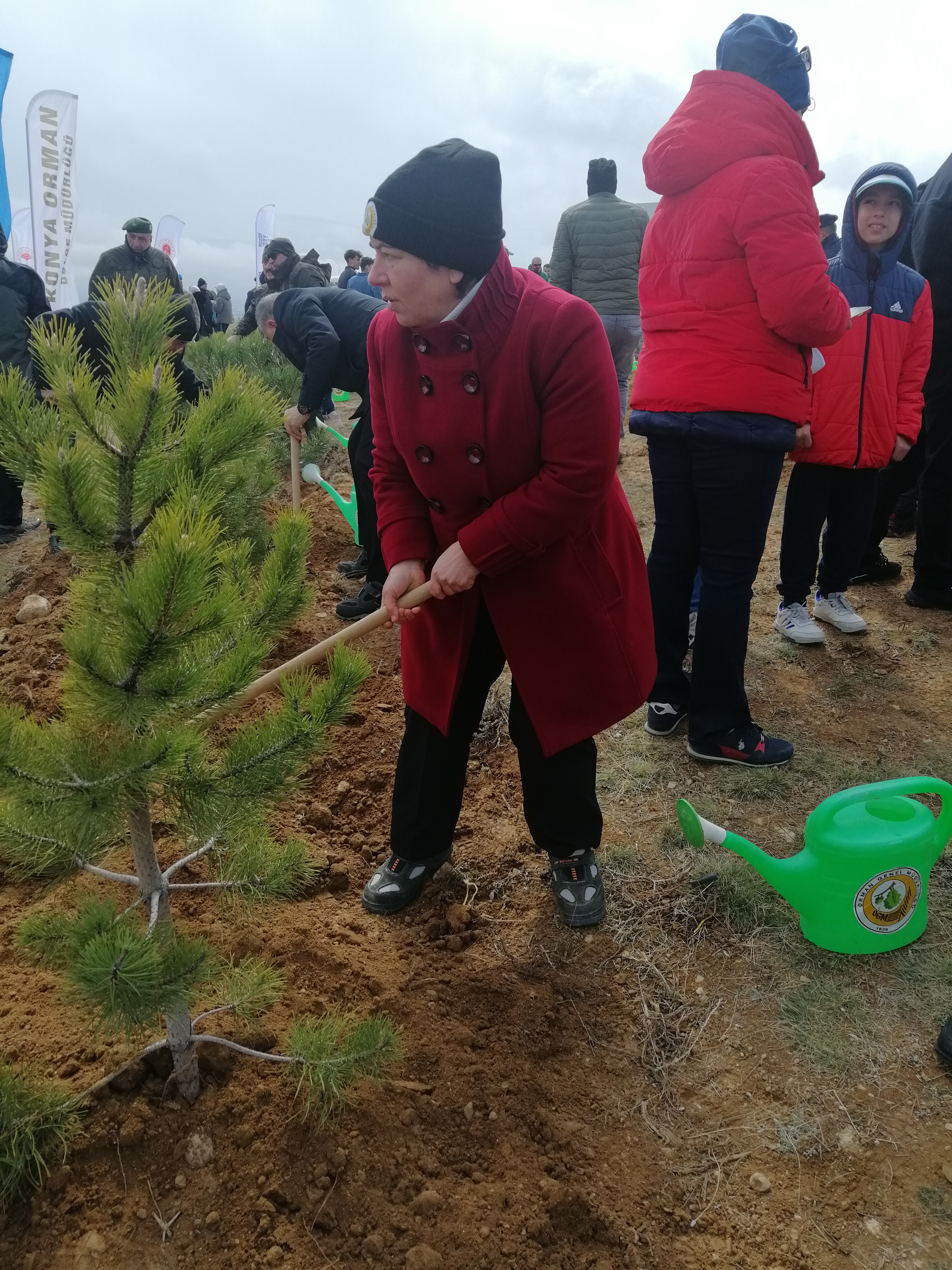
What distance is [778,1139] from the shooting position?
158cm

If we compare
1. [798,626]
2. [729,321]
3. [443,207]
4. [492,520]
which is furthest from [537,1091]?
[798,626]

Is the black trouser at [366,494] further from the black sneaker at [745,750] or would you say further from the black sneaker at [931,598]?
the black sneaker at [931,598]

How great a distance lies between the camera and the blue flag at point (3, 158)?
27.0 feet

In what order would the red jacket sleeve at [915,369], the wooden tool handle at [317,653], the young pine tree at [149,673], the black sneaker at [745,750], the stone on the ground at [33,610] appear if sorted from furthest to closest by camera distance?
the stone on the ground at [33,610], the red jacket sleeve at [915,369], the black sneaker at [745,750], the wooden tool handle at [317,653], the young pine tree at [149,673]

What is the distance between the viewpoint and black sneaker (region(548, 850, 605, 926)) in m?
2.11

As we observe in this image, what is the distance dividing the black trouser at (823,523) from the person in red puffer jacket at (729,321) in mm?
887

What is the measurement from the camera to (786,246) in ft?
7.09

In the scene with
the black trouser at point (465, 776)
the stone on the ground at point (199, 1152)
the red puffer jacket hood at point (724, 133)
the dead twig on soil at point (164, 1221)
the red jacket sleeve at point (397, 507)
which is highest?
the red puffer jacket hood at point (724, 133)

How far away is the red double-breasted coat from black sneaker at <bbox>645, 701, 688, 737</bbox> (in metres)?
1.07

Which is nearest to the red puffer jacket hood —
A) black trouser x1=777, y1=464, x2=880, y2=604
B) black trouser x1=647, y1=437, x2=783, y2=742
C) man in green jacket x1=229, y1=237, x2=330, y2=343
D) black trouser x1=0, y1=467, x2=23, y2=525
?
black trouser x1=647, y1=437, x2=783, y2=742

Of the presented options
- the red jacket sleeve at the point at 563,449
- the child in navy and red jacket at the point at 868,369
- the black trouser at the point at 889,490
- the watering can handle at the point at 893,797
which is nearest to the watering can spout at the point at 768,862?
the watering can handle at the point at 893,797

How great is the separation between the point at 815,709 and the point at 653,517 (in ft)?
8.46

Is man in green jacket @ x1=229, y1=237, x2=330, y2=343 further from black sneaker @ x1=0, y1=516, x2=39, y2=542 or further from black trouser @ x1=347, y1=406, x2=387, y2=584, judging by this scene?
black sneaker @ x1=0, y1=516, x2=39, y2=542

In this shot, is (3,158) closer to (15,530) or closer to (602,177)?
(15,530)
